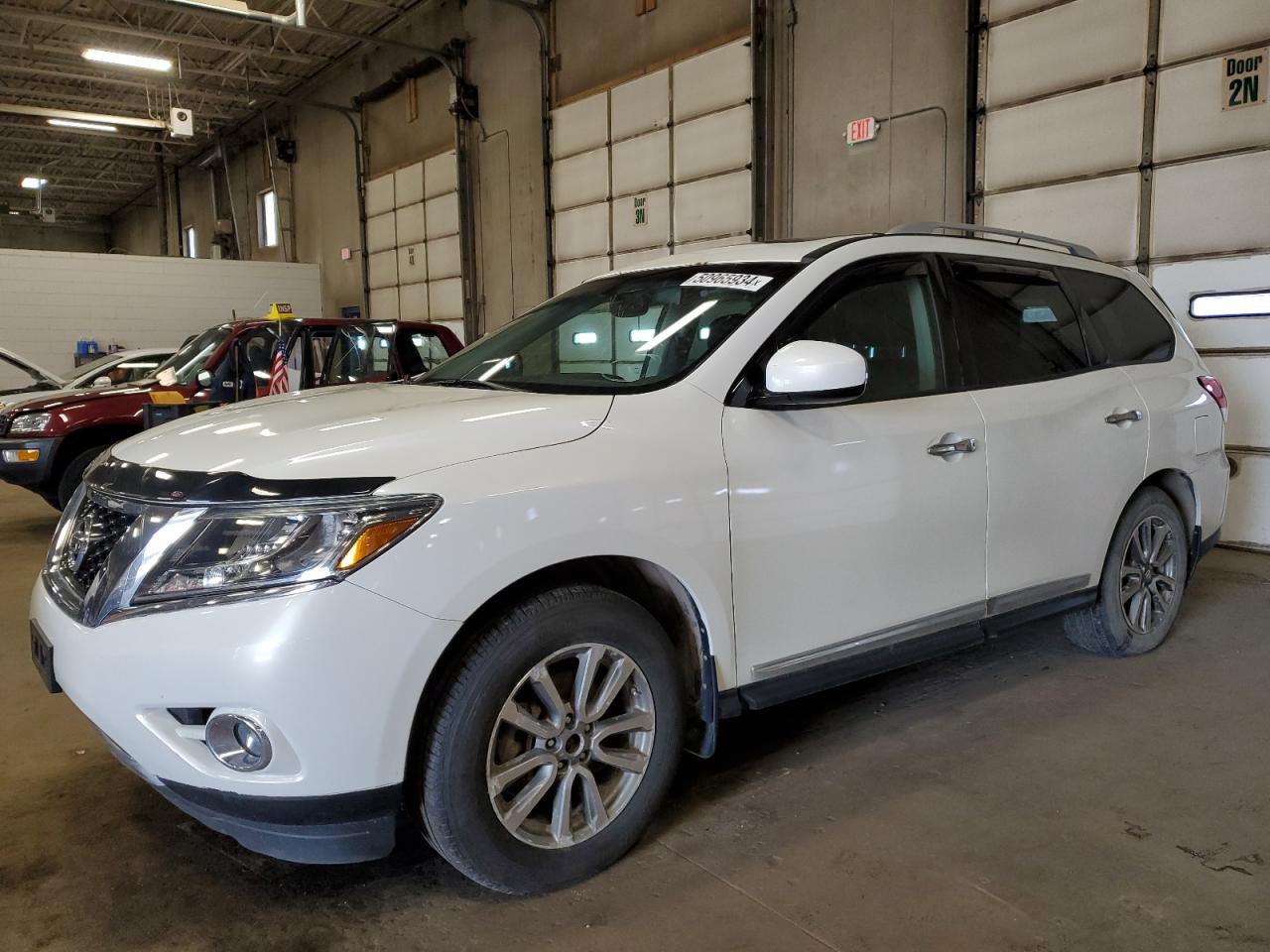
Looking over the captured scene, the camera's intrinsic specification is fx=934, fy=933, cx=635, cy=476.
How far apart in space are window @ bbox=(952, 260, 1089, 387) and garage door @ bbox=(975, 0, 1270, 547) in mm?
3624

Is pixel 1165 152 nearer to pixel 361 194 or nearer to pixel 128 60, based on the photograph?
pixel 128 60

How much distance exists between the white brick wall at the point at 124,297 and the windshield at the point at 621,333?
1543cm

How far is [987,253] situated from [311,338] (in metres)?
5.71

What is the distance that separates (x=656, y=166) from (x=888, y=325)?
26.4ft

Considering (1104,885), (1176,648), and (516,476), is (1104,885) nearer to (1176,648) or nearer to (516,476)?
(516,476)

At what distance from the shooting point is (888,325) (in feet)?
9.37

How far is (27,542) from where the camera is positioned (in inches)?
271

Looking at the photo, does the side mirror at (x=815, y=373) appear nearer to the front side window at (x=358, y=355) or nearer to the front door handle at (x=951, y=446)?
the front door handle at (x=951, y=446)

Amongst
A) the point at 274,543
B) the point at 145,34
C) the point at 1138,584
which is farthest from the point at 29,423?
the point at 145,34

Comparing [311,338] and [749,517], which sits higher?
[311,338]

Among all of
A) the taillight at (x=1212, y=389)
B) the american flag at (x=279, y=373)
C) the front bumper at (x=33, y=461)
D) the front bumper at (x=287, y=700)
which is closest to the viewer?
the front bumper at (x=287, y=700)

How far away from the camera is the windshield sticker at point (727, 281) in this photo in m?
2.69

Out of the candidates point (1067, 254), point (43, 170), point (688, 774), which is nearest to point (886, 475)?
point (688, 774)

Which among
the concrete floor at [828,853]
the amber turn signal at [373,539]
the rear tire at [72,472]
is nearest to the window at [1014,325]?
the concrete floor at [828,853]
